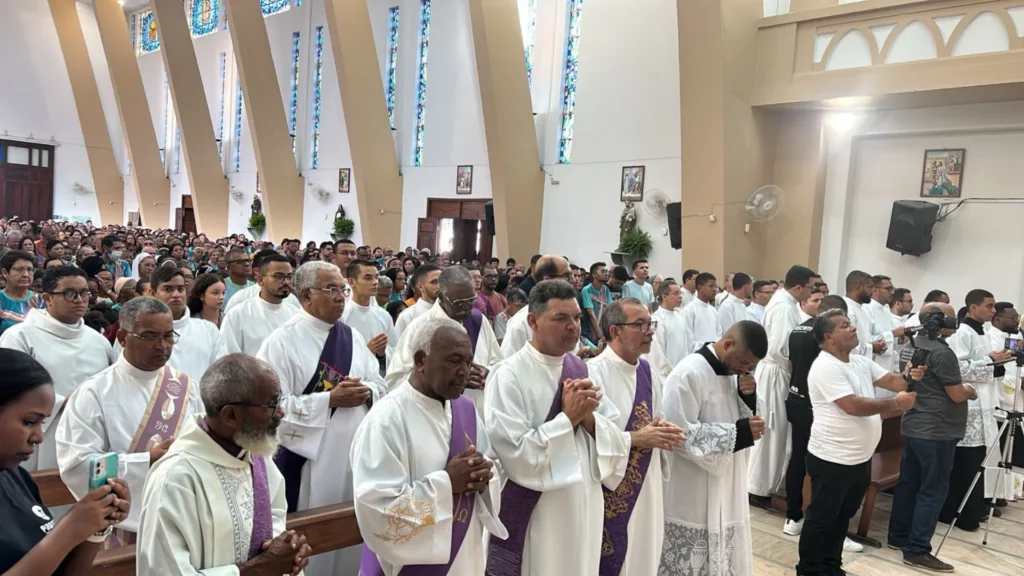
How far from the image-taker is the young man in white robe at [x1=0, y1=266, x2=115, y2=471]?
11.3 feet

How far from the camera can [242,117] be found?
24.5m

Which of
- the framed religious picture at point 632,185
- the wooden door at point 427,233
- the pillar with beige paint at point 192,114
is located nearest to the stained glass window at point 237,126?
the pillar with beige paint at point 192,114

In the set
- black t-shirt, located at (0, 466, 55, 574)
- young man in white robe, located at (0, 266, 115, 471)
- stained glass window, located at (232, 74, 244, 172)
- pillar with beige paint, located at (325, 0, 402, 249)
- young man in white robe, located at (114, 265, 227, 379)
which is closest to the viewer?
black t-shirt, located at (0, 466, 55, 574)

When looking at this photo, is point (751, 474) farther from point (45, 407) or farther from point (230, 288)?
point (45, 407)

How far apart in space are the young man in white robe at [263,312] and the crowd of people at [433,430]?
1 cm

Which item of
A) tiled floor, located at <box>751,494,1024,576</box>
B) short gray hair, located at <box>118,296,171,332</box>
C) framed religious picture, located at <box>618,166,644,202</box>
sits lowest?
tiled floor, located at <box>751,494,1024,576</box>

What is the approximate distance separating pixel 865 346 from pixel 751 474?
176 centimetres

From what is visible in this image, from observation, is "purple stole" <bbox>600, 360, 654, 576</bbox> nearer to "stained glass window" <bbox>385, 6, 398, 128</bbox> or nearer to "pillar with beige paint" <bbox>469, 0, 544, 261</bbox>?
"pillar with beige paint" <bbox>469, 0, 544, 261</bbox>

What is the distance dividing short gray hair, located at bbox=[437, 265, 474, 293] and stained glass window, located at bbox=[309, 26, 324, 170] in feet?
59.7

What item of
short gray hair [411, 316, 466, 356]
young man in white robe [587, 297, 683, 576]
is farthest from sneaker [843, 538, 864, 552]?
short gray hair [411, 316, 466, 356]

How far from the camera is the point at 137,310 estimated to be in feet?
8.75

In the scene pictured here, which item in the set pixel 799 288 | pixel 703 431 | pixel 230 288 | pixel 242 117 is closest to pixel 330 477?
pixel 703 431

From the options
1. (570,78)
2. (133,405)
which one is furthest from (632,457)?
(570,78)

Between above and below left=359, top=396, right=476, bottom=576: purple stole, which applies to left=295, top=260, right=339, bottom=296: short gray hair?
above
